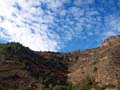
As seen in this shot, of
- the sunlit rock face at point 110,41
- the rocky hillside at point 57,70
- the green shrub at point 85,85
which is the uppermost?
the sunlit rock face at point 110,41

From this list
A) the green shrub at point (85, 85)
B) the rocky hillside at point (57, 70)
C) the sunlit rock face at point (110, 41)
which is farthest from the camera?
the sunlit rock face at point (110, 41)

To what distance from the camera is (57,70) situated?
107 meters

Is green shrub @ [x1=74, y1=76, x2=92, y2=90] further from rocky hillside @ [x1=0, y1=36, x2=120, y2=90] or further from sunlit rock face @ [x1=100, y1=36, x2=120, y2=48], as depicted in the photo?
sunlit rock face @ [x1=100, y1=36, x2=120, y2=48]

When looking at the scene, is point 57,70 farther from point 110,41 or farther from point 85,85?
point 85,85

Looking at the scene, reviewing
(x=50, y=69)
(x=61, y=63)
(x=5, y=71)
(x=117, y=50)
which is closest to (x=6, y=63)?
(x=5, y=71)

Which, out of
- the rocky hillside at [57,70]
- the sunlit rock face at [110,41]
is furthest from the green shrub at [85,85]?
the sunlit rock face at [110,41]

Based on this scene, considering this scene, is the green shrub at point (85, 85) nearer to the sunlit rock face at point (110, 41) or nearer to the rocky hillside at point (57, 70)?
the rocky hillside at point (57, 70)

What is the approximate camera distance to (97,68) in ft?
304

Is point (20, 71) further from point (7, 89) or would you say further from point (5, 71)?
point (7, 89)

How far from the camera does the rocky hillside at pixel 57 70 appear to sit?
8282 cm

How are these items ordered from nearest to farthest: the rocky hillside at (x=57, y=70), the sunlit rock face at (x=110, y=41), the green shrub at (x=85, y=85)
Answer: the green shrub at (x=85, y=85) → the rocky hillside at (x=57, y=70) → the sunlit rock face at (x=110, y=41)

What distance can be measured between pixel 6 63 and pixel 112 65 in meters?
28.8

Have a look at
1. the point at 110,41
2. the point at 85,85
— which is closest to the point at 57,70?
the point at 110,41

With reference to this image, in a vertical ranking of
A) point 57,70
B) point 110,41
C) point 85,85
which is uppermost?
point 110,41
